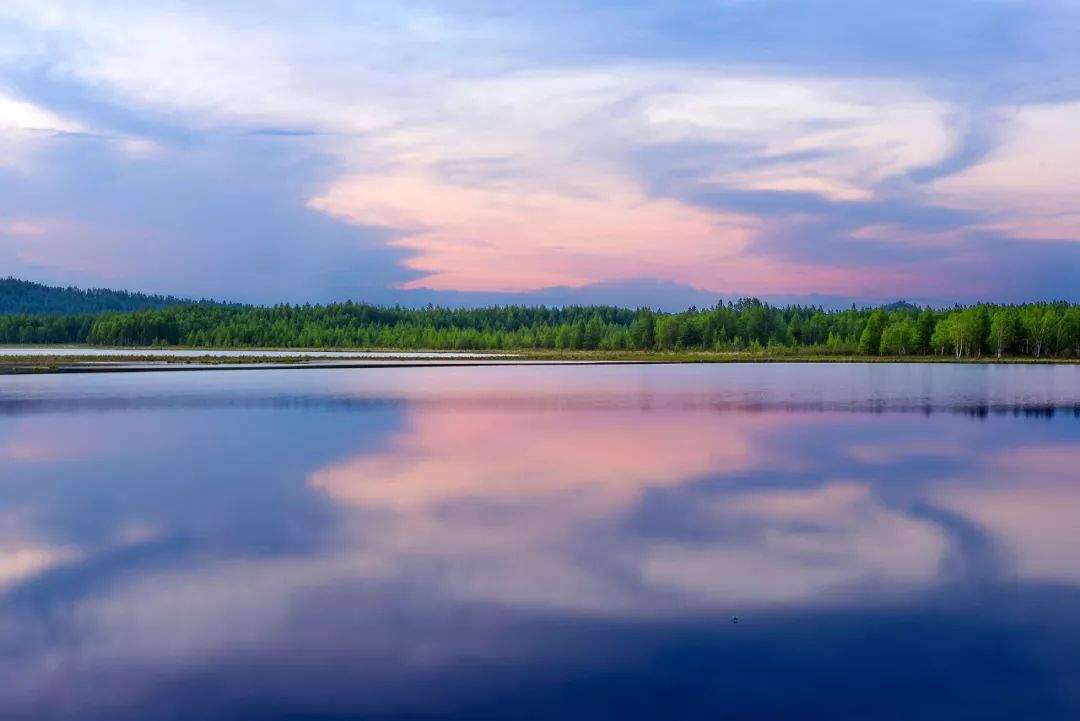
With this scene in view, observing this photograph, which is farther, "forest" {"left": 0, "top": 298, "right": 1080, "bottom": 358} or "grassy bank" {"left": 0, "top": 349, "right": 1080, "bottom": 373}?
"forest" {"left": 0, "top": 298, "right": 1080, "bottom": 358}

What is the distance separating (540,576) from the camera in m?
13.1

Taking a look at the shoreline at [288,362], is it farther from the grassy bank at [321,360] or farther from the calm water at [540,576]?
the calm water at [540,576]

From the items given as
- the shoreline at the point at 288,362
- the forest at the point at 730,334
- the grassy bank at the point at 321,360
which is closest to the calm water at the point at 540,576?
the shoreline at the point at 288,362

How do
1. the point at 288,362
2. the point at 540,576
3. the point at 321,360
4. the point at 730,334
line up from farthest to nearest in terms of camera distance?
the point at 730,334, the point at 321,360, the point at 288,362, the point at 540,576

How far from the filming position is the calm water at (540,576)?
29.9ft

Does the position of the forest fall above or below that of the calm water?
above

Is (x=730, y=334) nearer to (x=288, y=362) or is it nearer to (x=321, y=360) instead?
(x=321, y=360)

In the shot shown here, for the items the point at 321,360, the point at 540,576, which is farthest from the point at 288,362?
the point at 540,576

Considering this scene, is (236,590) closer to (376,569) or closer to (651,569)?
(376,569)

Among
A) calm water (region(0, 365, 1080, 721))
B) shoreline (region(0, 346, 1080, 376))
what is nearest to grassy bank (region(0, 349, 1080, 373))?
shoreline (region(0, 346, 1080, 376))

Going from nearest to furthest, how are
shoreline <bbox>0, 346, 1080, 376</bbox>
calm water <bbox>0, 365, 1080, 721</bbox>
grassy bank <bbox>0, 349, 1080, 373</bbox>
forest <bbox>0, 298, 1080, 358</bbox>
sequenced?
calm water <bbox>0, 365, 1080, 721</bbox> < shoreline <bbox>0, 346, 1080, 376</bbox> < grassy bank <bbox>0, 349, 1080, 373</bbox> < forest <bbox>0, 298, 1080, 358</bbox>

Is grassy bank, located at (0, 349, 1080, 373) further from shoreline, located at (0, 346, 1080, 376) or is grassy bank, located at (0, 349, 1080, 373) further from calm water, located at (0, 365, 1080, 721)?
calm water, located at (0, 365, 1080, 721)

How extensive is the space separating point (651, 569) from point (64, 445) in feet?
67.1

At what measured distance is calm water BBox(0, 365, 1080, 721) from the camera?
29.9ft
